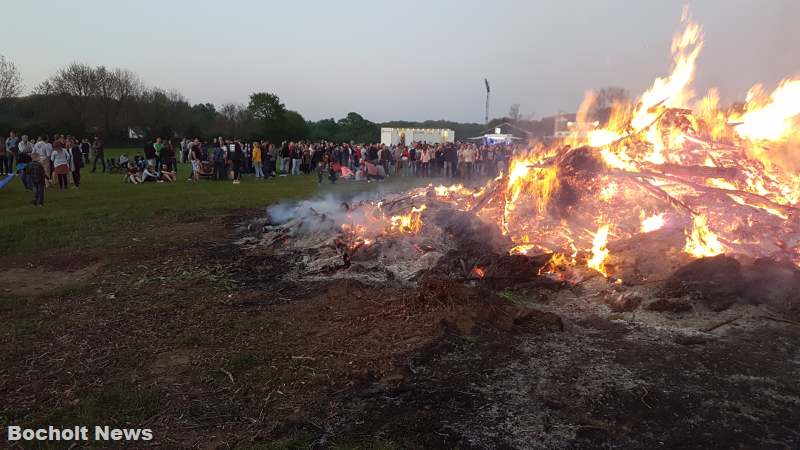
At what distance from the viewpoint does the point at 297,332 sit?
5387 mm

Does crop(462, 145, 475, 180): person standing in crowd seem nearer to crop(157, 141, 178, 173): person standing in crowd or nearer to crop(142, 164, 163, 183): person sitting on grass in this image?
crop(157, 141, 178, 173): person standing in crowd

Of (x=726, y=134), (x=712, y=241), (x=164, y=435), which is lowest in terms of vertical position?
(x=164, y=435)

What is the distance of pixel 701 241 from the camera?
6.78 metres

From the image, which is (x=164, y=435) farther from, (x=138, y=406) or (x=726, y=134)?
(x=726, y=134)

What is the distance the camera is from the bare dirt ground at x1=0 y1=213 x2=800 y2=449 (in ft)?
11.7

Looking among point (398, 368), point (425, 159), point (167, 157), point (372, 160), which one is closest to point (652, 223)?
point (398, 368)

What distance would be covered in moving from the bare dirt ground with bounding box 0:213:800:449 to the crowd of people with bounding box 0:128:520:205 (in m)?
15.1

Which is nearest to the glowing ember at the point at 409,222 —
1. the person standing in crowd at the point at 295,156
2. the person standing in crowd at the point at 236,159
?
the person standing in crowd at the point at 236,159

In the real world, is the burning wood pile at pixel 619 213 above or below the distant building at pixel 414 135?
below

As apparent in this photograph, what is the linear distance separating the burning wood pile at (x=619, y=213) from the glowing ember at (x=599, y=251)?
18 mm

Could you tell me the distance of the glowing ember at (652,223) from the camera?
7512 mm

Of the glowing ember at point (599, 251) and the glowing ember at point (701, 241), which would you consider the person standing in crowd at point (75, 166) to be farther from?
the glowing ember at point (701, 241)

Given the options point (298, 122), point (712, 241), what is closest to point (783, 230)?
point (712, 241)

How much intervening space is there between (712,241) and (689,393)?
3.68 metres
